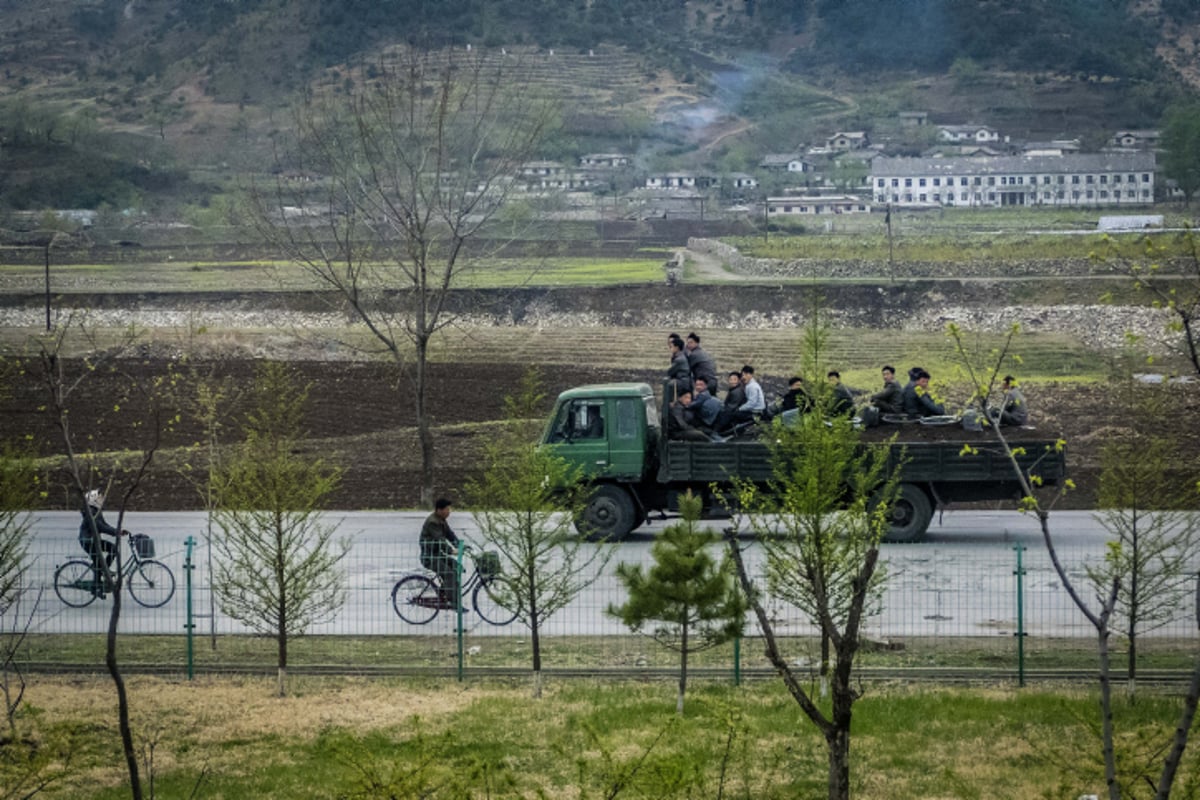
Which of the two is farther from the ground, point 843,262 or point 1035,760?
point 843,262

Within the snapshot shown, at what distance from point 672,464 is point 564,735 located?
9.01 m

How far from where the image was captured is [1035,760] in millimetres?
13086

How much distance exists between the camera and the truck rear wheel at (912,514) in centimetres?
2261

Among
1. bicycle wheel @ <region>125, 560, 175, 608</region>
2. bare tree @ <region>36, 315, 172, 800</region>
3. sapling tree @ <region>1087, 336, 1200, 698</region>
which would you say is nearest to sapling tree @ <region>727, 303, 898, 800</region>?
sapling tree @ <region>1087, 336, 1200, 698</region>

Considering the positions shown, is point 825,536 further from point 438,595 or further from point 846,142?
point 846,142

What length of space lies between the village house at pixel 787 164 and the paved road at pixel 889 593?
4932 inches

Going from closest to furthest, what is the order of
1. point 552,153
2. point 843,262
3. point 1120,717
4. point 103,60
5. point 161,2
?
point 1120,717 → point 843,262 → point 552,153 → point 103,60 → point 161,2

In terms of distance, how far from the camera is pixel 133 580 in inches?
783

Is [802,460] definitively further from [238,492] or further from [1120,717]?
[238,492]

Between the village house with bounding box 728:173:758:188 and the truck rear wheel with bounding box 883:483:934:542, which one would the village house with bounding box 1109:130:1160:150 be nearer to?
the village house with bounding box 728:173:758:188

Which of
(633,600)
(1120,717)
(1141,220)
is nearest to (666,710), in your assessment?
(633,600)

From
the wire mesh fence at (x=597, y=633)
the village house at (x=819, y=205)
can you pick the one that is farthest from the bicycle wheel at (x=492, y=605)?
the village house at (x=819, y=205)

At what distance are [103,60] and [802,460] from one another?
588 feet

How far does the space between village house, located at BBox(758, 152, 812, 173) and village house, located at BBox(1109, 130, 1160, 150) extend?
94.1 feet
